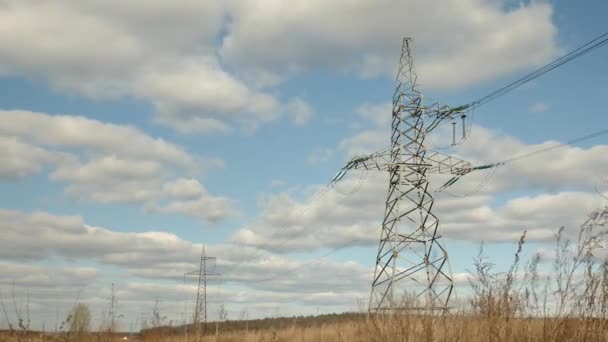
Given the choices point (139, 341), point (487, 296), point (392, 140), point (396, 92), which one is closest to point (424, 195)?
point (392, 140)

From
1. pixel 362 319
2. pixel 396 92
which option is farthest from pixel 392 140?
pixel 362 319

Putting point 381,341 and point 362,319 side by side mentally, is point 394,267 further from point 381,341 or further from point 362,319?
point 381,341

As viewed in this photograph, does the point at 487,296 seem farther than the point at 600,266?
Yes

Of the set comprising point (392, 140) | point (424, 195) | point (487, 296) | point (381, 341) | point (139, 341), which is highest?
point (392, 140)

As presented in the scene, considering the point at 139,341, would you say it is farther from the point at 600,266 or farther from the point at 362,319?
the point at 600,266

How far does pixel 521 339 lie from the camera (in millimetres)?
7801

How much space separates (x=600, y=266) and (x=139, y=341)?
12732 mm

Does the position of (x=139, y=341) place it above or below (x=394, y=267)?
below

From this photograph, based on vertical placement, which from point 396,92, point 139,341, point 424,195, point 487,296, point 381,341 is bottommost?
point 139,341

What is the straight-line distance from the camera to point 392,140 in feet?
80.4

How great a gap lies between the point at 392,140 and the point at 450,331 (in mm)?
16874

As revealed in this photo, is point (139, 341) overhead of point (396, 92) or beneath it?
beneath

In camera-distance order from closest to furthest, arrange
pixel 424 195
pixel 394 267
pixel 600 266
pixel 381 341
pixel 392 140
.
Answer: pixel 600 266 < pixel 381 341 < pixel 394 267 < pixel 424 195 < pixel 392 140

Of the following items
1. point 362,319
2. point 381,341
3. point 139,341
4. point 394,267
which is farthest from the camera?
point 394,267
